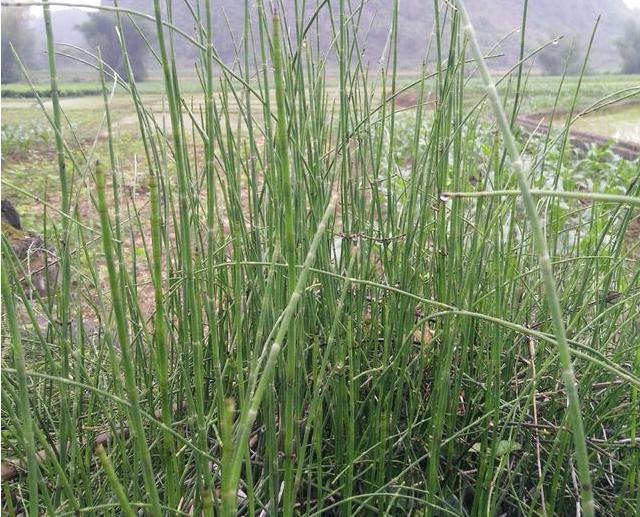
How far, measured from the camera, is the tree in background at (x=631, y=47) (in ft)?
55.8

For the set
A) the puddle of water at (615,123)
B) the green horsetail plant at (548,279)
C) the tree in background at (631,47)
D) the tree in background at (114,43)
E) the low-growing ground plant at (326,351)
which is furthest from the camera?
the tree in background at (631,47)

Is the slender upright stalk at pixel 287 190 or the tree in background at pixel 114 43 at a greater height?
the tree in background at pixel 114 43

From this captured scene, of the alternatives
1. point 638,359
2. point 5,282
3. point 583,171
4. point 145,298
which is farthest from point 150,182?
point 583,171

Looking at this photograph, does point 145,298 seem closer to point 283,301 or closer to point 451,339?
point 283,301

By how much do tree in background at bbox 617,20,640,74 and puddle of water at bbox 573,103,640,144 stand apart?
29.1 ft

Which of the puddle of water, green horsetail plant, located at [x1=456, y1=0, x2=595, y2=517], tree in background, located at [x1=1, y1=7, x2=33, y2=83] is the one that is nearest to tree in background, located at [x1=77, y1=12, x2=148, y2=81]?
tree in background, located at [x1=1, y1=7, x2=33, y2=83]

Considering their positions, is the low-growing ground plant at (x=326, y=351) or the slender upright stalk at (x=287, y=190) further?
the low-growing ground plant at (x=326, y=351)

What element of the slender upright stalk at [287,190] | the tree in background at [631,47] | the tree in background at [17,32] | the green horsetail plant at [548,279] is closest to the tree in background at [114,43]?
the tree in background at [17,32]

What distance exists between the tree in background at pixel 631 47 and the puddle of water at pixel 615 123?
888 centimetres

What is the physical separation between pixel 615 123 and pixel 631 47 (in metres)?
11.8

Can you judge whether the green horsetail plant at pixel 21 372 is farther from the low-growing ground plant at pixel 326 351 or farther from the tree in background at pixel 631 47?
the tree in background at pixel 631 47

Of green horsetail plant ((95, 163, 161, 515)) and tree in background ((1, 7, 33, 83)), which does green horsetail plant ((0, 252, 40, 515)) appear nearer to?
green horsetail plant ((95, 163, 161, 515))

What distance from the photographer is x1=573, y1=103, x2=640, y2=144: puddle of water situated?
21.0 ft

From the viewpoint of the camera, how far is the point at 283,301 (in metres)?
0.76
